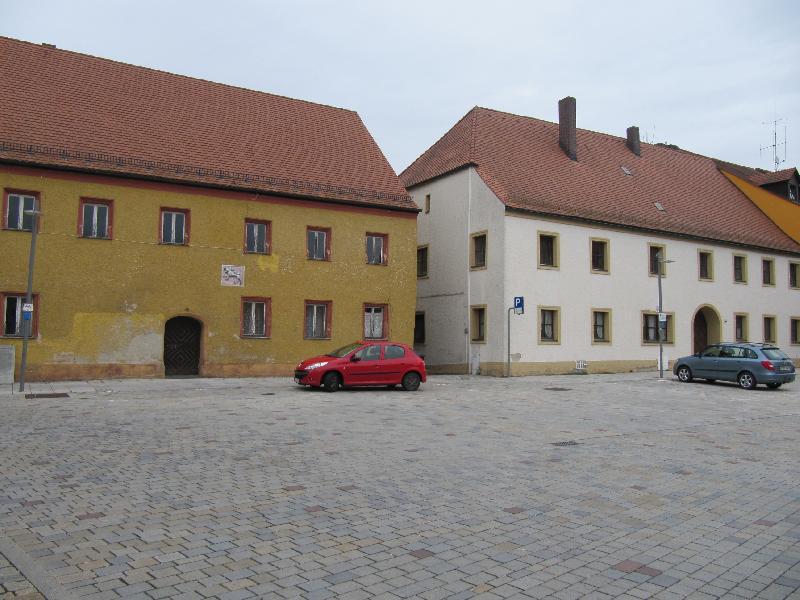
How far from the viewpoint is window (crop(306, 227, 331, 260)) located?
26.1m

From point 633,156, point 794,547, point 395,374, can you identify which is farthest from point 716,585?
point 633,156

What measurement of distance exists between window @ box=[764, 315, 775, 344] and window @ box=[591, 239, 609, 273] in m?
12.8

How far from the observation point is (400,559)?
4.97m

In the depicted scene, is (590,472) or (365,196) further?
(365,196)

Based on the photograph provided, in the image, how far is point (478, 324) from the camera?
29188 millimetres

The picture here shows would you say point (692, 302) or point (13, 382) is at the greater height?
point (692, 302)

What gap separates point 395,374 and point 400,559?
50.0 feet

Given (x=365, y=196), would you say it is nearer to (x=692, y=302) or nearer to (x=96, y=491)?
(x=692, y=302)

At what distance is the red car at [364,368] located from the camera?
63.4 ft

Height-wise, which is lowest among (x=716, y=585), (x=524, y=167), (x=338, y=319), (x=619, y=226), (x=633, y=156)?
(x=716, y=585)

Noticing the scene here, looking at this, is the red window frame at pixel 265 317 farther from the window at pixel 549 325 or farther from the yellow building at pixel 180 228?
the window at pixel 549 325

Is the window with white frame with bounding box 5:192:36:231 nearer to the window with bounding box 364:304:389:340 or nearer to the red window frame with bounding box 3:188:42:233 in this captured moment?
the red window frame with bounding box 3:188:42:233

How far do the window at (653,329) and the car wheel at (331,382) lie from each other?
1798 centimetres

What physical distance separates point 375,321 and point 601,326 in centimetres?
1064
